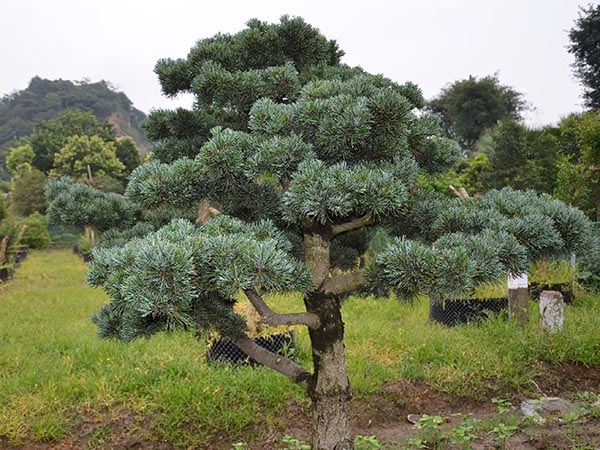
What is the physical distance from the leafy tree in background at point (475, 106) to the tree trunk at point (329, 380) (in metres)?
24.3

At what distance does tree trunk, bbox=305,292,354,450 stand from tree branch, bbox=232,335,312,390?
0.06m

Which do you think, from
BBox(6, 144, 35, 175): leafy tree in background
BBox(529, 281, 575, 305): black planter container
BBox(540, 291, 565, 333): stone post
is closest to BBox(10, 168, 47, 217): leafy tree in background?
BBox(6, 144, 35, 175): leafy tree in background

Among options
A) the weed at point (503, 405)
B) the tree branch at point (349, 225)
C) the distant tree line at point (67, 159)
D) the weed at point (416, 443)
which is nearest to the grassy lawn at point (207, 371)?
the weed at point (503, 405)

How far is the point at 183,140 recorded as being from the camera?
2.72m

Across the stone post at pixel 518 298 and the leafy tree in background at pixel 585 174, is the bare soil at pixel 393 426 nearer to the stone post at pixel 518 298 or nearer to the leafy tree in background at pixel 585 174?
the stone post at pixel 518 298

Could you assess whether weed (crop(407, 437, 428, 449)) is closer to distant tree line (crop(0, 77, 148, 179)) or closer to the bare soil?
the bare soil

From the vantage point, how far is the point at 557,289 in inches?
241

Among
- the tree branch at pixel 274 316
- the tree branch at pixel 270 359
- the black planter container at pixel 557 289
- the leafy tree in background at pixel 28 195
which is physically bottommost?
the black planter container at pixel 557 289

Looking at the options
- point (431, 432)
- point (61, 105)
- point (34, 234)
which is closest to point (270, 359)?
point (431, 432)

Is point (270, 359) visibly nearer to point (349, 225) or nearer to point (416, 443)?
point (349, 225)

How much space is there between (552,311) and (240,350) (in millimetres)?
2616

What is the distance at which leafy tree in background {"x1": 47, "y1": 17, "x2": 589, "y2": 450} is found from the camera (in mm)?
1492

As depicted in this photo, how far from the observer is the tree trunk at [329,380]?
2.06 m

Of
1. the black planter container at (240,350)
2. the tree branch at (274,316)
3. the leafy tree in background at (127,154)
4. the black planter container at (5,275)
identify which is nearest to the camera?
the tree branch at (274,316)
